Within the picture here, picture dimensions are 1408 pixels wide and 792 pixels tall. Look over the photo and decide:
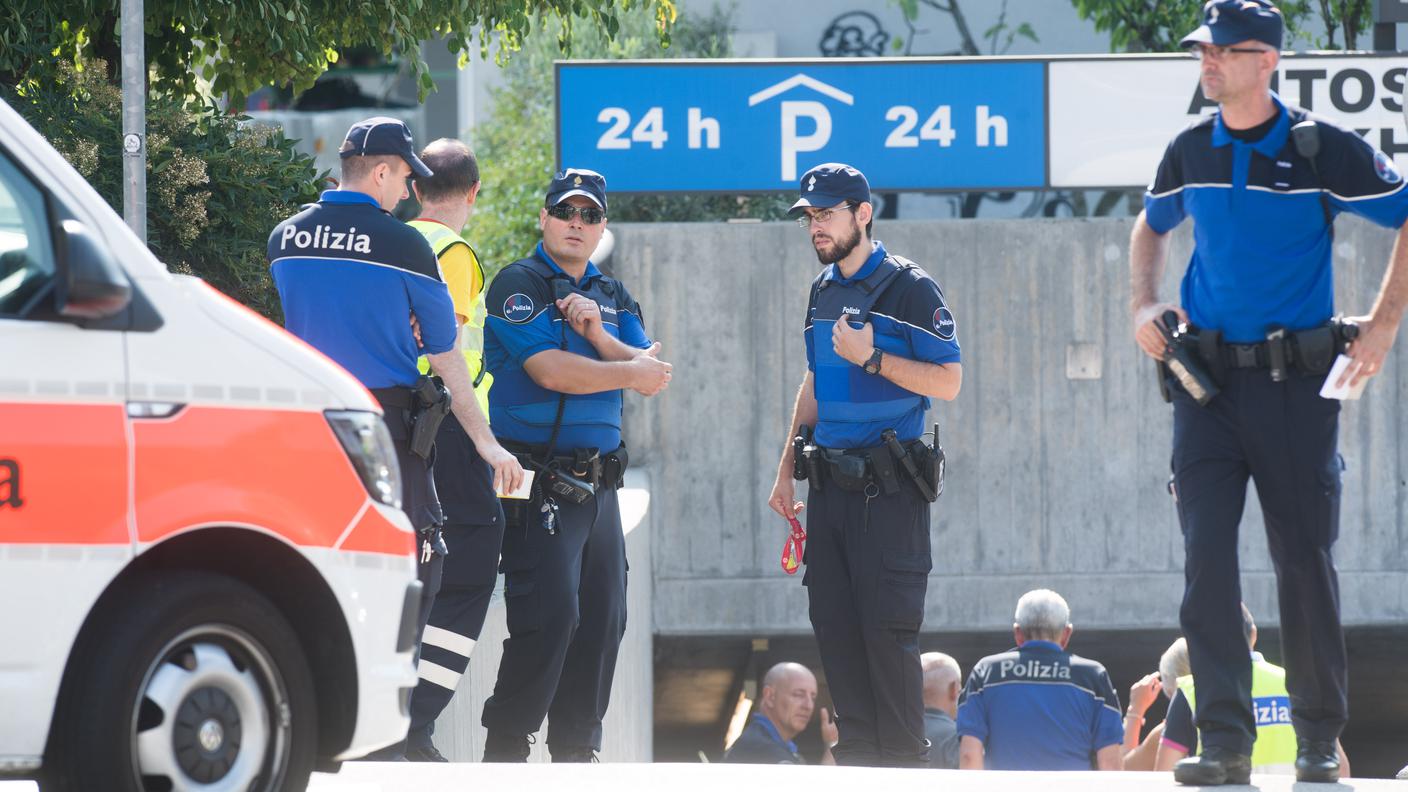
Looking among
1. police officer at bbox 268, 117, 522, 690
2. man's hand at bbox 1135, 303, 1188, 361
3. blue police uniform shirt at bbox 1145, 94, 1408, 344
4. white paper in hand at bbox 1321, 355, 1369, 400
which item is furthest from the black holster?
white paper in hand at bbox 1321, 355, 1369, 400

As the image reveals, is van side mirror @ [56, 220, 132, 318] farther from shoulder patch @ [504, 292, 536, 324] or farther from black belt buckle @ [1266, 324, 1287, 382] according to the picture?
shoulder patch @ [504, 292, 536, 324]

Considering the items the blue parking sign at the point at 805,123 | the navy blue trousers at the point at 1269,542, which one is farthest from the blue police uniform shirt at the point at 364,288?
the blue parking sign at the point at 805,123

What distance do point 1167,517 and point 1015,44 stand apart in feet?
36.9

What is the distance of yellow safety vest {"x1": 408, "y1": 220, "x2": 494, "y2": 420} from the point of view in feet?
19.2

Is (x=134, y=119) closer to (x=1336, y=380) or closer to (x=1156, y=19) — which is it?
(x=1336, y=380)

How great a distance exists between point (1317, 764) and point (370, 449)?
244cm

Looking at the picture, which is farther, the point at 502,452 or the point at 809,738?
the point at 809,738

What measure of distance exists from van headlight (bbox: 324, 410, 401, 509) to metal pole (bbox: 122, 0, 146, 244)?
2.34 m

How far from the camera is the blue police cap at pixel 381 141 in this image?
5277 millimetres

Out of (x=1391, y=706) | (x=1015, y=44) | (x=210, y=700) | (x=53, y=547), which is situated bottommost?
(x=1391, y=706)

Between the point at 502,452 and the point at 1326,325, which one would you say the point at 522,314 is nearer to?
the point at 502,452

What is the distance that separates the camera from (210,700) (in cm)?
358

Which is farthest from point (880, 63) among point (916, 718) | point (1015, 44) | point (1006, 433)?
point (1015, 44)

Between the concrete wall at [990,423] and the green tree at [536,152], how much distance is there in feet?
2.74
